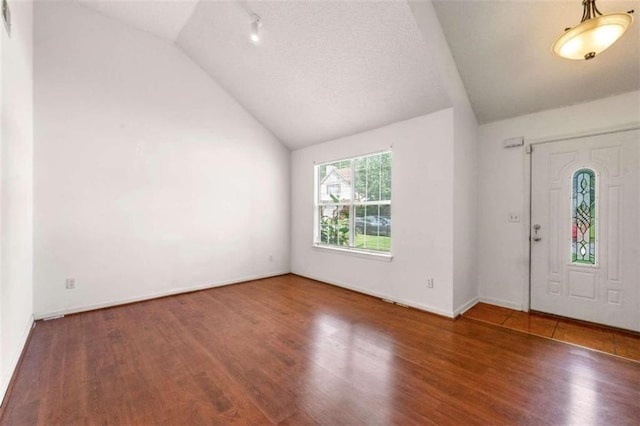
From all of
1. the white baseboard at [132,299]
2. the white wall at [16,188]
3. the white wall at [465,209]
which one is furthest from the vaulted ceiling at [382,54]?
the white baseboard at [132,299]

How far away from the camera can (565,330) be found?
9.36ft

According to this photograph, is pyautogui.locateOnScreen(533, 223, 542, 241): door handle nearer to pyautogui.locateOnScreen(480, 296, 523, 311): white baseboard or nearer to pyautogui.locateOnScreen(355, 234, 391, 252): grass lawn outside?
pyautogui.locateOnScreen(480, 296, 523, 311): white baseboard

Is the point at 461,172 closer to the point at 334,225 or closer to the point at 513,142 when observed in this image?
the point at 513,142

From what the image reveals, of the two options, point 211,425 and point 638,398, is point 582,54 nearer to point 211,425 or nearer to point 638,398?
point 638,398

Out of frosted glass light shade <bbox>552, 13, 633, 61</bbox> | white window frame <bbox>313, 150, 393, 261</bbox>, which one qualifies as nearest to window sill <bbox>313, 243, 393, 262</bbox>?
white window frame <bbox>313, 150, 393, 261</bbox>

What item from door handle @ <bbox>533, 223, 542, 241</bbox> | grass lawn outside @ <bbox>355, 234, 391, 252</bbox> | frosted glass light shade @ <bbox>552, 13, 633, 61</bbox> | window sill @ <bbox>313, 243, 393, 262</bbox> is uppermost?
frosted glass light shade @ <bbox>552, 13, 633, 61</bbox>

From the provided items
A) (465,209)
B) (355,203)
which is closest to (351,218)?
(355,203)

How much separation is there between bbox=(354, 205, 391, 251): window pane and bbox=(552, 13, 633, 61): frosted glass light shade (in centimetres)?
232

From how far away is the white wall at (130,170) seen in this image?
316 cm

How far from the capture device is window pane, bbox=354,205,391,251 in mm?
3930

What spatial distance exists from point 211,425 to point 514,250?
12.0 feet

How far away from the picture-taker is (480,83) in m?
3.18

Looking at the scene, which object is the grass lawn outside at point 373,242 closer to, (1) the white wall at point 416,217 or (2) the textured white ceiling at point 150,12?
(1) the white wall at point 416,217

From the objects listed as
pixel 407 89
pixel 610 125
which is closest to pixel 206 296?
pixel 407 89
